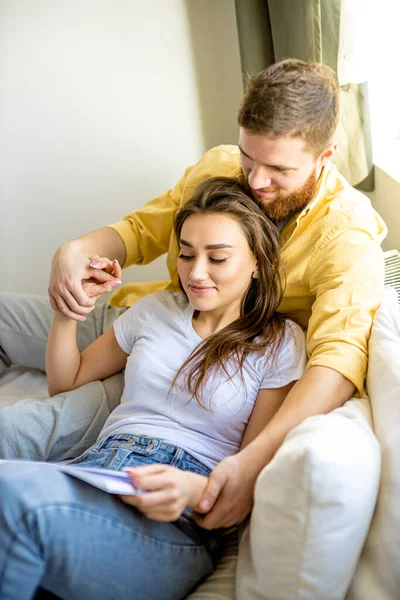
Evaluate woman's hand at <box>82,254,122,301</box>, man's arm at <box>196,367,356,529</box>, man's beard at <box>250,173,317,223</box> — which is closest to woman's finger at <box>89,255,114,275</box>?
woman's hand at <box>82,254,122,301</box>

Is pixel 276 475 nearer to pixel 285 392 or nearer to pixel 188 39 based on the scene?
pixel 285 392

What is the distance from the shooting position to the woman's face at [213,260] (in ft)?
4.38

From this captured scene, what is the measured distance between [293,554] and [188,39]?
1.83 meters

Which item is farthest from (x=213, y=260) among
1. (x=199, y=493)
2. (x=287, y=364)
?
(x=199, y=493)

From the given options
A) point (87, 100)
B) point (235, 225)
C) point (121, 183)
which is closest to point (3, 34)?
point (87, 100)

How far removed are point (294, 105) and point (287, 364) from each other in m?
0.54

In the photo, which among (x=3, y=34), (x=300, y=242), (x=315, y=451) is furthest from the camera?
(x=3, y=34)

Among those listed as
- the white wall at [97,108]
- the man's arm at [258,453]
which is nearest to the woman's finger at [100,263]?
the man's arm at [258,453]

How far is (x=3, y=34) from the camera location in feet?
6.92

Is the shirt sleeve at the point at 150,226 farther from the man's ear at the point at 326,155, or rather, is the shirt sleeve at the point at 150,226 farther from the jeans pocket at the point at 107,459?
the jeans pocket at the point at 107,459

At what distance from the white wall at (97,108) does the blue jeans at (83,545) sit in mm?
1452

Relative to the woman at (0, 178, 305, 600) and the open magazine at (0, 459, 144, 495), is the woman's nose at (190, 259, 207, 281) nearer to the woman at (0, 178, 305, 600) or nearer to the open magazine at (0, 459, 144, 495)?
the woman at (0, 178, 305, 600)

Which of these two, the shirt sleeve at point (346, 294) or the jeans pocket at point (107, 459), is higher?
the shirt sleeve at point (346, 294)

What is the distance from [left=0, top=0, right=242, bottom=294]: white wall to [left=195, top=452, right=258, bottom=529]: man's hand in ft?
4.72
